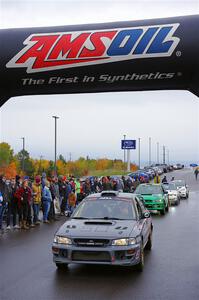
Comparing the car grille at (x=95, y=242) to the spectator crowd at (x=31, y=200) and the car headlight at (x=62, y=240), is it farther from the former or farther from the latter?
the spectator crowd at (x=31, y=200)

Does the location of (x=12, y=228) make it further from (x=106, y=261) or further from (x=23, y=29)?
(x=23, y=29)

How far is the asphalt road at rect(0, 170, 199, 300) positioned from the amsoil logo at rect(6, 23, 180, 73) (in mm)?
4049

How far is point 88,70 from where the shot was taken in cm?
806

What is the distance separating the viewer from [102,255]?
859 centimetres

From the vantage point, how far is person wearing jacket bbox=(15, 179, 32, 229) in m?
15.1

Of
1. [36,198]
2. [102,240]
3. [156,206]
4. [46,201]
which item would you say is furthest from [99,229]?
[156,206]

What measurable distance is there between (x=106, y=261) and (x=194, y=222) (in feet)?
31.3

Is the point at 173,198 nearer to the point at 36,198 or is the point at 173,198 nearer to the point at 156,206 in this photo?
the point at 156,206

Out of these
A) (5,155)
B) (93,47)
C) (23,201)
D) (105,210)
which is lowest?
(23,201)

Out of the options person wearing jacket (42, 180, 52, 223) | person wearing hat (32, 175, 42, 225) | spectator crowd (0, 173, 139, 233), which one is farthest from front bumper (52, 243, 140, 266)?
person wearing jacket (42, 180, 52, 223)

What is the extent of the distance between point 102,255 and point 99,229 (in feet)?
1.85

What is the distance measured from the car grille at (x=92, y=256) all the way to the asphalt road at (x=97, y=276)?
15.2 inches

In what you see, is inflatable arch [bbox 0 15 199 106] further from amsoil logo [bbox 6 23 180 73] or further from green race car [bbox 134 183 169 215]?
green race car [bbox 134 183 169 215]

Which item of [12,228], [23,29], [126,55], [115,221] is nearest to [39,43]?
[23,29]
